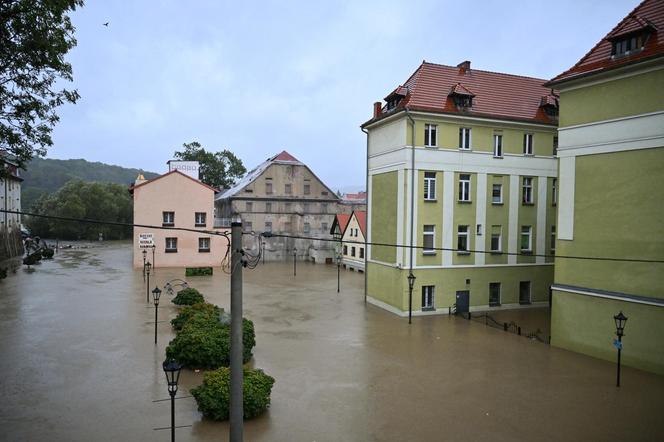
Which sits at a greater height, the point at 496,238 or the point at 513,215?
the point at 513,215

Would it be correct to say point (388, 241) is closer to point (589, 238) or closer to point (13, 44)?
point (589, 238)

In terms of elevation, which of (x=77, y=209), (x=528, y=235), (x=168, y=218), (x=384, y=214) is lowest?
(x=528, y=235)

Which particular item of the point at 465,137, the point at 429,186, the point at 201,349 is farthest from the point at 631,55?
the point at 201,349

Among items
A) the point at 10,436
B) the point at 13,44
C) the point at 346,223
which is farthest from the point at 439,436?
the point at 346,223

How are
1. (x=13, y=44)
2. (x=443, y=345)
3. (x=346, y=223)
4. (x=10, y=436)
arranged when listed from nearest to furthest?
1. (x=10, y=436)
2. (x=13, y=44)
3. (x=443, y=345)
4. (x=346, y=223)

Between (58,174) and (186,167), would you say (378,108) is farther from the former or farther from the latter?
(58,174)

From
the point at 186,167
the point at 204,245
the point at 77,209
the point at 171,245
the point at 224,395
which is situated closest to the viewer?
the point at 224,395

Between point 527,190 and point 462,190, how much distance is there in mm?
4277

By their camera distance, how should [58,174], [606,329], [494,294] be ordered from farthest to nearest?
[58,174] < [494,294] < [606,329]

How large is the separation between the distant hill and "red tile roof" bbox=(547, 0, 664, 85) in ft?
313

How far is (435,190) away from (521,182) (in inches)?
214

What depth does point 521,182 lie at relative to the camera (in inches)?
971

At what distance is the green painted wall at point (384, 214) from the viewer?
2361 cm

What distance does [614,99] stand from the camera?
1605 cm
